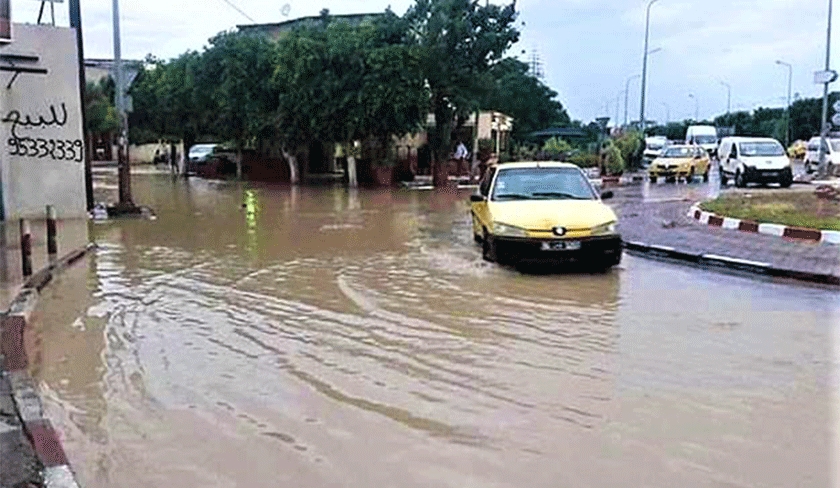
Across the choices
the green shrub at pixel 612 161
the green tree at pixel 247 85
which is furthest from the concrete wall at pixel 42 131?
the green shrub at pixel 612 161

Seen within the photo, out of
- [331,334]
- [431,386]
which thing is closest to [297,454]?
[431,386]

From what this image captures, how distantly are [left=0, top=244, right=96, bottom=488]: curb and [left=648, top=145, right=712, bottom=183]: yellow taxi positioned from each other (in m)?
31.3

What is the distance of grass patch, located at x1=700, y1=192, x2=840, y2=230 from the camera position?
16.4 meters

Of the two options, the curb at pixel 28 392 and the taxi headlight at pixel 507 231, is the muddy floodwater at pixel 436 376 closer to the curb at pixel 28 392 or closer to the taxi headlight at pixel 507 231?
the curb at pixel 28 392

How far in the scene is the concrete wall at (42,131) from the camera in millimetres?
20500

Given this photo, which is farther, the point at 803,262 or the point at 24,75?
the point at 24,75

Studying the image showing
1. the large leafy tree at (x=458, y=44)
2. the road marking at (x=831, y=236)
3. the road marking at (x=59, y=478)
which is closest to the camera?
the road marking at (x=59, y=478)

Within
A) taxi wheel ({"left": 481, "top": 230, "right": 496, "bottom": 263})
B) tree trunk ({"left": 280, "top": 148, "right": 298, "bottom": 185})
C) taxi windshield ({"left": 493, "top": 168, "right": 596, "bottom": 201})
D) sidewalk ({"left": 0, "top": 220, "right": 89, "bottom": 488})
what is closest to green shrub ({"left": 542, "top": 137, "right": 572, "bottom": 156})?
tree trunk ({"left": 280, "top": 148, "right": 298, "bottom": 185})

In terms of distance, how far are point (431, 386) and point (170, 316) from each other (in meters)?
3.93

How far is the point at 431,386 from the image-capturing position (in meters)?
6.80

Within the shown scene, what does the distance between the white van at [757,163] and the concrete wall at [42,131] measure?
2235 centimetres

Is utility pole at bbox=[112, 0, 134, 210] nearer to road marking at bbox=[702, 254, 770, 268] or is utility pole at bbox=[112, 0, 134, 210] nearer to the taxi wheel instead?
the taxi wheel

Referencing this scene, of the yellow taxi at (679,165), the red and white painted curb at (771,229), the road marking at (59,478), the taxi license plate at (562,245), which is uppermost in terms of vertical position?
the yellow taxi at (679,165)

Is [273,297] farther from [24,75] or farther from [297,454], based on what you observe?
[24,75]
